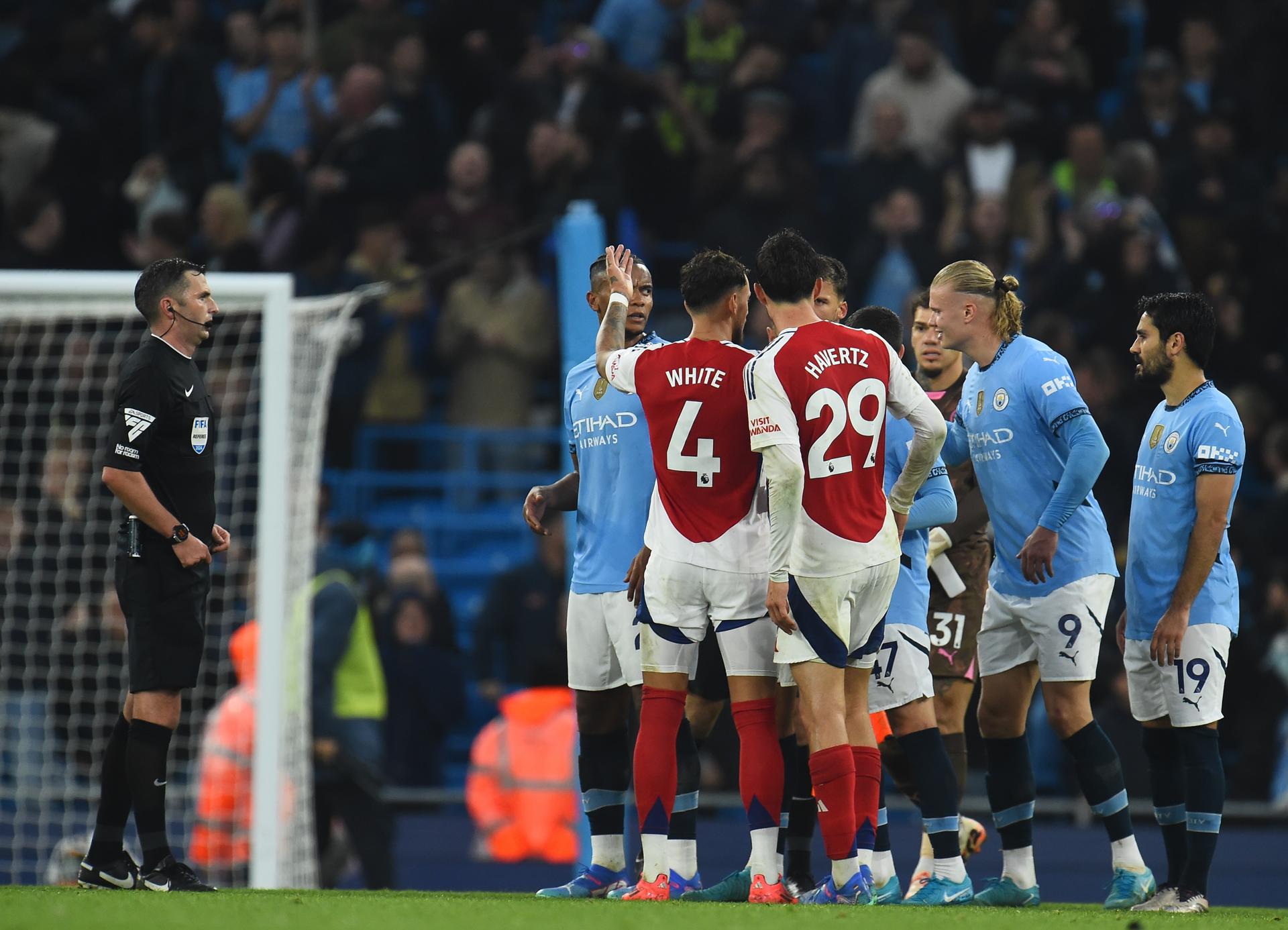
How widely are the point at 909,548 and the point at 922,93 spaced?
770 cm

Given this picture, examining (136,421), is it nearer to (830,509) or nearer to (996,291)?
(830,509)

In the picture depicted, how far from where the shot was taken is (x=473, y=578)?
13867 millimetres

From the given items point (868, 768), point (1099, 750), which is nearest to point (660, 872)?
point (868, 768)

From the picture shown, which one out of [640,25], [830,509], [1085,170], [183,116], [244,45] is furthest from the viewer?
[244,45]

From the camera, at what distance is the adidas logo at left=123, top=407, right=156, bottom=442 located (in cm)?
624

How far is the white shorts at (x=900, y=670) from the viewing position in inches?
255

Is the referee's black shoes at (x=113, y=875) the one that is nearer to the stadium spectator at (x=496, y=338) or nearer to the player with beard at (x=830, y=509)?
the player with beard at (x=830, y=509)

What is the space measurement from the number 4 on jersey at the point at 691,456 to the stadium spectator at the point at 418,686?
5973mm

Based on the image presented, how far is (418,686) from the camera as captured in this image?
11.6 m

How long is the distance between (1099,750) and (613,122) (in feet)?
26.2

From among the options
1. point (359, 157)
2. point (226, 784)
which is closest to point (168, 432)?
point (226, 784)

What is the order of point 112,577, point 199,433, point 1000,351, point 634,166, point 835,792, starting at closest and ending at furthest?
1. point 835,792
2. point 199,433
3. point 1000,351
4. point 112,577
5. point 634,166

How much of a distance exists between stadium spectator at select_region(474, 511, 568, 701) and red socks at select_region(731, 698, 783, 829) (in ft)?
18.2

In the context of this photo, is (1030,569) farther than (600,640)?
No
